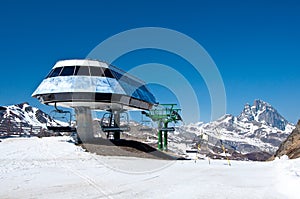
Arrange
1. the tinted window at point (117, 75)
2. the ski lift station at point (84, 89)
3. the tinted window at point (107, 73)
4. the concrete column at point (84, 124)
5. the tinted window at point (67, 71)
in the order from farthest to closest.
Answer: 1. the tinted window at point (117, 75)
2. the tinted window at point (107, 73)
3. the concrete column at point (84, 124)
4. the tinted window at point (67, 71)
5. the ski lift station at point (84, 89)

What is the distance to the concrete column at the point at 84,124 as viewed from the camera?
1232 inches

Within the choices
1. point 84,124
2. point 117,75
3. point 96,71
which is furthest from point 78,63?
point 84,124

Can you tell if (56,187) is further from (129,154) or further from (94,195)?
(129,154)

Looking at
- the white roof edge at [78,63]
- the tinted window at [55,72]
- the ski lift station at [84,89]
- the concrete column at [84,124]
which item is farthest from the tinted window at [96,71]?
the concrete column at [84,124]

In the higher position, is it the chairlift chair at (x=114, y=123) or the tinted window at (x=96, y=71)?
the tinted window at (x=96, y=71)

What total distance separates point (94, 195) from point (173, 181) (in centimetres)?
457

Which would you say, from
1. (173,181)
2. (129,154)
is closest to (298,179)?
(173,181)

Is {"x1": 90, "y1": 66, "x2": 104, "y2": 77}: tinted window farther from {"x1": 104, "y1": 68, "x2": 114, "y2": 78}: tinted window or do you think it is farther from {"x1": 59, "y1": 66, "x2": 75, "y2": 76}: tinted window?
{"x1": 59, "y1": 66, "x2": 75, "y2": 76}: tinted window

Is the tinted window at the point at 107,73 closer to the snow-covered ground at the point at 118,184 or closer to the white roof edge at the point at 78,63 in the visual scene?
the white roof edge at the point at 78,63

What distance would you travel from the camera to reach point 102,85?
30.5 meters

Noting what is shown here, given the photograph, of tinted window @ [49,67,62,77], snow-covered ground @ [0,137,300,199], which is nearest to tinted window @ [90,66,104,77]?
tinted window @ [49,67,62,77]

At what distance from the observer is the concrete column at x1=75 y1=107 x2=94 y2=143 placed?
3128 centimetres

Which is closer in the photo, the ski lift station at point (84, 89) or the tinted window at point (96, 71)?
the ski lift station at point (84, 89)

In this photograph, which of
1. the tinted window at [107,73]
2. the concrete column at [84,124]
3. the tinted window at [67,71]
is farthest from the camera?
the tinted window at [107,73]
